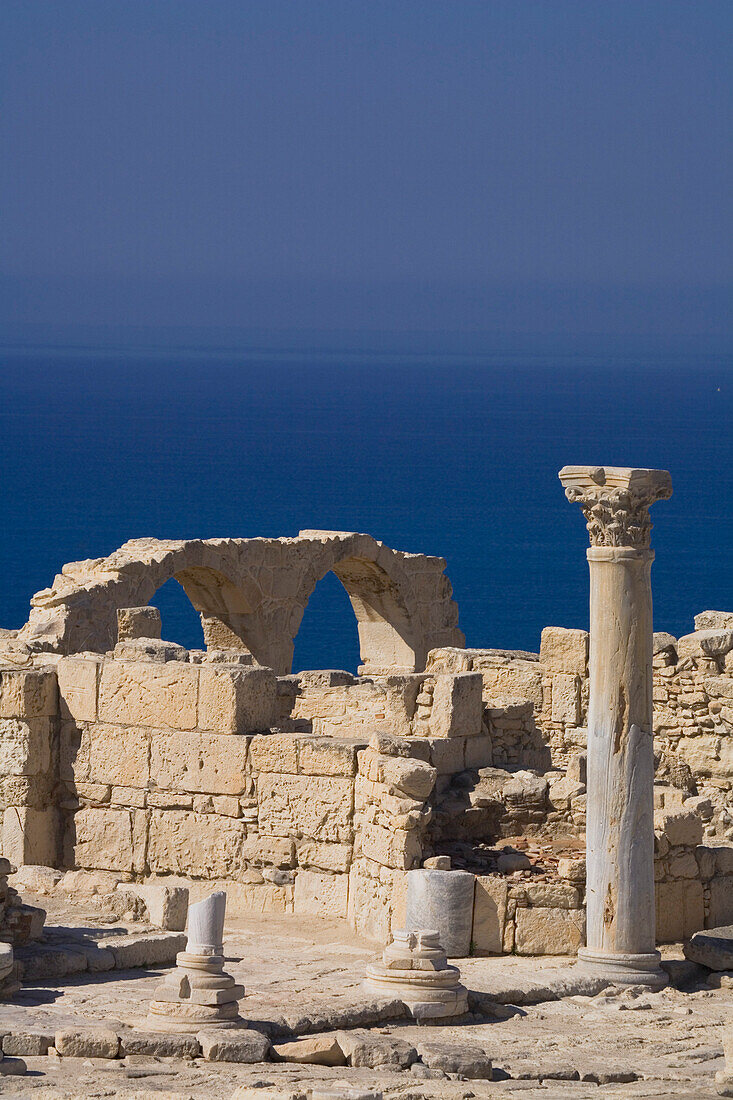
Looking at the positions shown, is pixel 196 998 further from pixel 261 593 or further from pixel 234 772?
pixel 261 593

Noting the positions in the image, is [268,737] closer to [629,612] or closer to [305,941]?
[305,941]

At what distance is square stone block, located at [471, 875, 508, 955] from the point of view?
14078 mm

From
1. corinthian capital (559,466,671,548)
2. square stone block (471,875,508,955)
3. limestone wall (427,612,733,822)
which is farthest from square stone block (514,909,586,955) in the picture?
limestone wall (427,612,733,822)

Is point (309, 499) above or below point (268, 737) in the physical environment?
above

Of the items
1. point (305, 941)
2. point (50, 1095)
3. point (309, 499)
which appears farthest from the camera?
point (309, 499)

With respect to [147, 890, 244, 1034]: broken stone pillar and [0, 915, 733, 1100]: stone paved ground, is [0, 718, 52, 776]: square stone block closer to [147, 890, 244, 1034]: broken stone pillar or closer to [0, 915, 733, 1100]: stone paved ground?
[0, 915, 733, 1100]: stone paved ground

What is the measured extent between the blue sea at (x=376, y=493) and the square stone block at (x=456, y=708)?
32.6 meters

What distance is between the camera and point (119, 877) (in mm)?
16469

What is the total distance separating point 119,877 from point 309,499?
66.8 metres

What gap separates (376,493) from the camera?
8669 centimetres

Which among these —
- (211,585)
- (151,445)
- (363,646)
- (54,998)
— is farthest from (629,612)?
(151,445)

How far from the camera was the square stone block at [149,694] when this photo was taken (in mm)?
16188

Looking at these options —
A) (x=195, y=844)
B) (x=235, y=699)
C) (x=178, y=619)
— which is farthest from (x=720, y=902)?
(x=178, y=619)

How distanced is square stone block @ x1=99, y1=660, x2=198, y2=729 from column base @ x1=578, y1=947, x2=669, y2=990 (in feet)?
12.1
